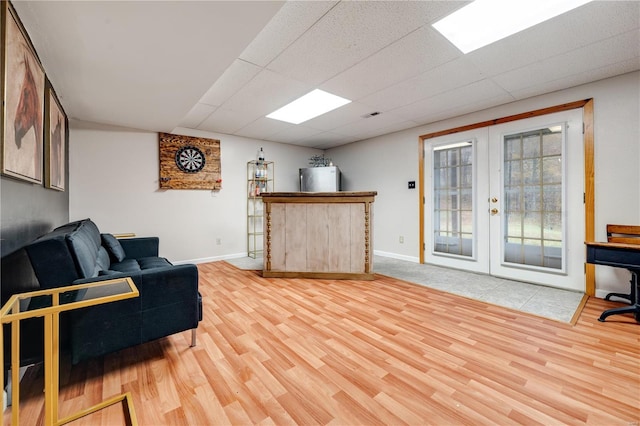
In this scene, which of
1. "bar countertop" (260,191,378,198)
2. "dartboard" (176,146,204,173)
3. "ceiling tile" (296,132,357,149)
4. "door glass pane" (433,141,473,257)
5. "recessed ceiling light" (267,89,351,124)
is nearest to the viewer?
"recessed ceiling light" (267,89,351,124)

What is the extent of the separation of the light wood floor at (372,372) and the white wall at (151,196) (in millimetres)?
2450

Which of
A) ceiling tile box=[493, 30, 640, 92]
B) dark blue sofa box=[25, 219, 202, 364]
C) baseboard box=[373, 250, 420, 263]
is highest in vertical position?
ceiling tile box=[493, 30, 640, 92]

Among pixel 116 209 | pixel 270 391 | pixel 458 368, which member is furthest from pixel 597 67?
pixel 116 209

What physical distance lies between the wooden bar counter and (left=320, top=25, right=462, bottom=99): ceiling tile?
1.33m

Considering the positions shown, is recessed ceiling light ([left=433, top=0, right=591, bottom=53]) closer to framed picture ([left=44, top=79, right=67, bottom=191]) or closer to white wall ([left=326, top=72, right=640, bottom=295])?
white wall ([left=326, top=72, right=640, bottom=295])

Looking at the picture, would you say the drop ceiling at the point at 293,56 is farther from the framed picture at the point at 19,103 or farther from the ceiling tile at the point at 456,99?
the framed picture at the point at 19,103

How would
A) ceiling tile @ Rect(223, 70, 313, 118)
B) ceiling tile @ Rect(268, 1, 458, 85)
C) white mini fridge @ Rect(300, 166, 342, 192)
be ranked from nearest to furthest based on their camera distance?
ceiling tile @ Rect(268, 1, 458, 85) → ceiling tile @ Rect(223, 70, 313, 118) → white mini fridge @ Rect(300, 166, 342, 192)

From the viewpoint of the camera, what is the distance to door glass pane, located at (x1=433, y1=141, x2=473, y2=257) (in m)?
4.07

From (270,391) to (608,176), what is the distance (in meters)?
3.97

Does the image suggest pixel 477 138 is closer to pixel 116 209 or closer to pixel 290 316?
pixel 290 316

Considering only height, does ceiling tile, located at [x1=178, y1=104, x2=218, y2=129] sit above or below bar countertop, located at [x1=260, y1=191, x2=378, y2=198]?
above

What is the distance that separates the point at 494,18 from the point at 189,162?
4473 millimetres

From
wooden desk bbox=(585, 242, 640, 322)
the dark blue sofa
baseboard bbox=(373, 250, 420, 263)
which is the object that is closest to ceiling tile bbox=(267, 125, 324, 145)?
baseboard bbox=(373, 250, 420, 263)

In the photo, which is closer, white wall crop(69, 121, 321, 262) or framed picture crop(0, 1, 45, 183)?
framed picture crop(0, 1, 45, 183)
